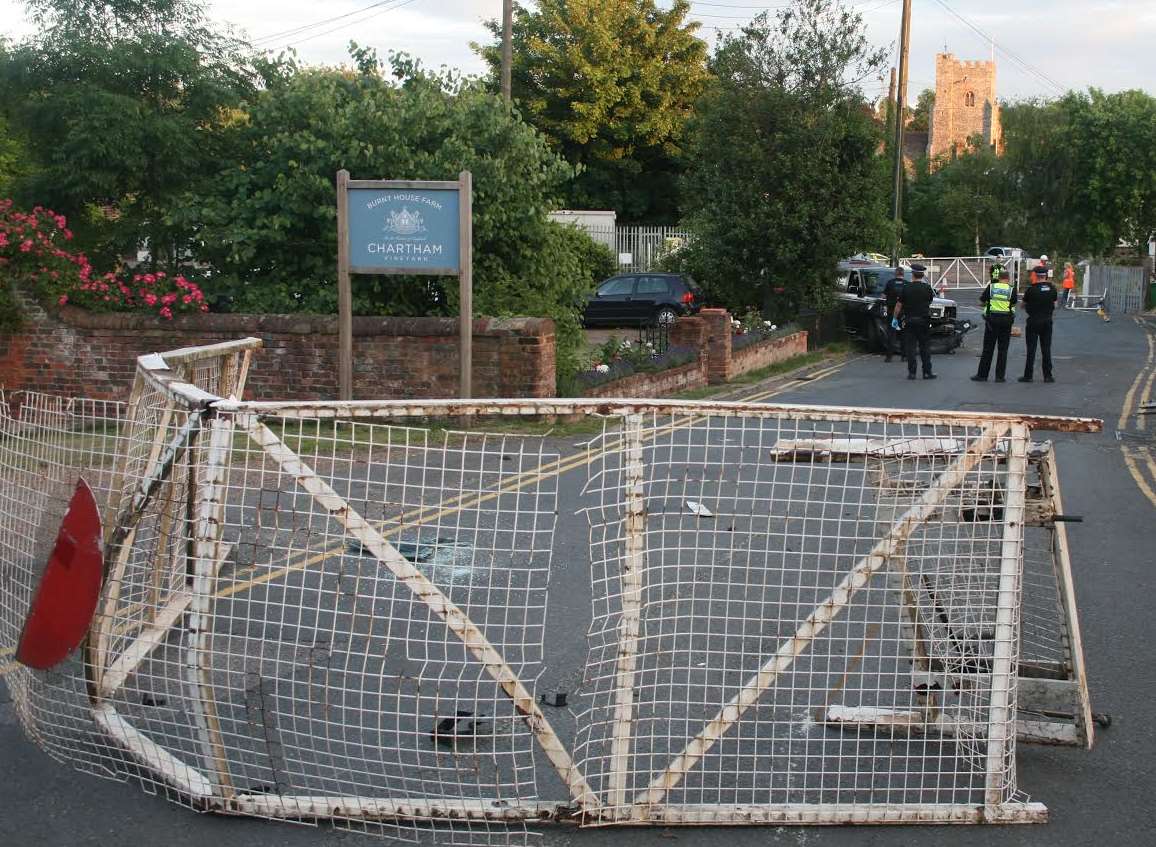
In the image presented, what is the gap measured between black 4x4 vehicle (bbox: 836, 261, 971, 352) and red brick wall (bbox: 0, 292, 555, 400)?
12329mm

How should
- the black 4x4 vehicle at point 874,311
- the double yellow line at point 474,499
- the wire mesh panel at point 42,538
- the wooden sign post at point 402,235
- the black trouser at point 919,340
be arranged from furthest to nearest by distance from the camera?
the black 4x4 vehicle at point 874,311
the black trouser at point 919,340
the wooden sign post at point 402,235
the wire mesh panel at point 42,538
the double yellow line at point 474,499

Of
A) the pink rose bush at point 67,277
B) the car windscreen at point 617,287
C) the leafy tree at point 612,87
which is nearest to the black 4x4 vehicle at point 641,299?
the car windscreen at point 617,287

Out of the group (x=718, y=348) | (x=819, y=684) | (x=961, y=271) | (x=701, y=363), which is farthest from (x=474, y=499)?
(x=961, y=271)

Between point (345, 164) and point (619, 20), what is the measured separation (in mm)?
29815

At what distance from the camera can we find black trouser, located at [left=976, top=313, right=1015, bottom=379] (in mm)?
19969

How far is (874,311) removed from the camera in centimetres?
2595

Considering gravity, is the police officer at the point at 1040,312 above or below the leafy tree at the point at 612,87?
below

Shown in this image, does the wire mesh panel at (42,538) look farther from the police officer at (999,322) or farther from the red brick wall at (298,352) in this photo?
the police officer at (999,322)

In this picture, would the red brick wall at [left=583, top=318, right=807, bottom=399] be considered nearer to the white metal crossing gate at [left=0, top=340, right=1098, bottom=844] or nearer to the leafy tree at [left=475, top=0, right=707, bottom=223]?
the white metal crossing gate at [left=0, top=340, right=1098, bottom=844]

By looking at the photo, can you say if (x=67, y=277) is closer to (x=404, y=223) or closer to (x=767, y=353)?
(x=404, y=223)

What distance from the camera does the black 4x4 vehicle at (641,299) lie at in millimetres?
30281

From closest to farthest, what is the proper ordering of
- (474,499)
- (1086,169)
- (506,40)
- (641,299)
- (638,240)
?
(474,499) < (506,40) < (641,299) < (638,240) < (1086,169)

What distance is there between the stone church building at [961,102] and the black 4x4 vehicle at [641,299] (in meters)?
72.5

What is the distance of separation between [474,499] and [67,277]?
9.90 m
